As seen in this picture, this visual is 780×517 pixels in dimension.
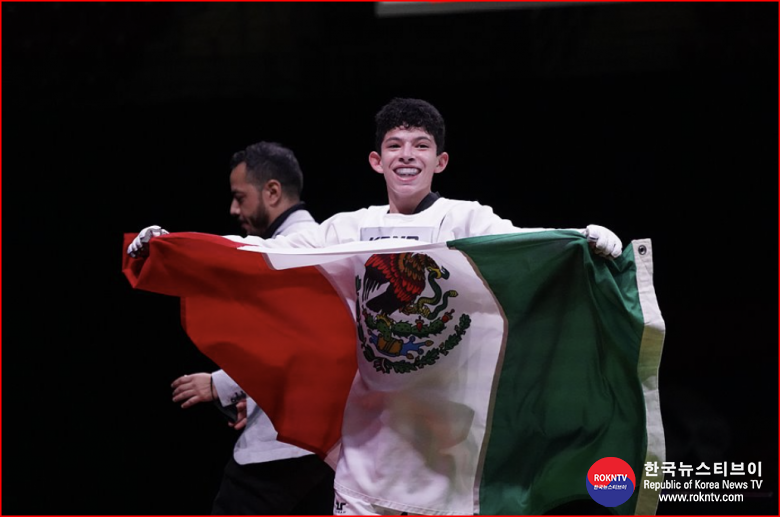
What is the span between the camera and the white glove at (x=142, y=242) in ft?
6.31

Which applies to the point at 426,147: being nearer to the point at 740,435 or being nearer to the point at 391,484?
the point at 391,484

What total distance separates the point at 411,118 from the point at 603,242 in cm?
53

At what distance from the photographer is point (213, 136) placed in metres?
3.14

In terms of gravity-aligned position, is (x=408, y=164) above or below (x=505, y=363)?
above

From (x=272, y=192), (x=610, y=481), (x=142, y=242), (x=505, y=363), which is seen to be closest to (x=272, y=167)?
(x=272, y=192)

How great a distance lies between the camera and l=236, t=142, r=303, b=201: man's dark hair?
2.38 m

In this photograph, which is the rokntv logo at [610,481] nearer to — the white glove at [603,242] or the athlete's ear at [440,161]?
the white glove at [603,242]

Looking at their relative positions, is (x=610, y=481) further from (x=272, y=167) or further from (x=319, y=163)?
(x=319, y=163)

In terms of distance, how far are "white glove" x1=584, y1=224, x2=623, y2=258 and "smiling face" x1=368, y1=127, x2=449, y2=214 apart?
401mm

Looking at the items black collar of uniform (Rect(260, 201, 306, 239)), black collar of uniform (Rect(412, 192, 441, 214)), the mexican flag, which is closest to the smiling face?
black collar of uniform (Rect(412, 192, 441, 214))

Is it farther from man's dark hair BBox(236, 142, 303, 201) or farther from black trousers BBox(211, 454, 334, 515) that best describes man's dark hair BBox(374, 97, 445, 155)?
black trousers BBox(211, 454, 334, 515)

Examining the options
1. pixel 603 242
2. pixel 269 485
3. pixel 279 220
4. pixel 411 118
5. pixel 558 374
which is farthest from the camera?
pixel 279 220

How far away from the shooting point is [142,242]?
6.32ft

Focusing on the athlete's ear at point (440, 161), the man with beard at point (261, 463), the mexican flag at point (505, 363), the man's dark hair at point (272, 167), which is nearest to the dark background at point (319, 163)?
the man's dark hair at point (272, 167)
